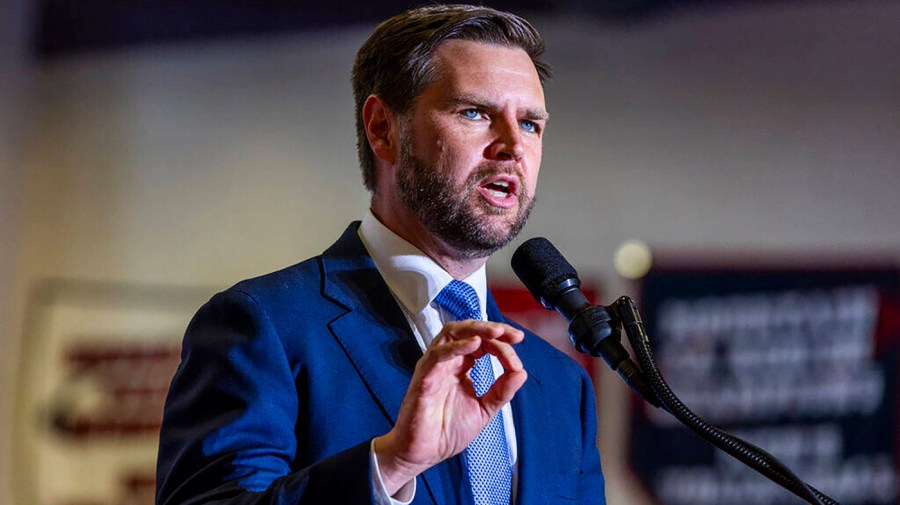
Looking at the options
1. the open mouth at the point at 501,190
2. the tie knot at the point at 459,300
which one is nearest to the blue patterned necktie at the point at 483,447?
the tie knot at the point at 459,300

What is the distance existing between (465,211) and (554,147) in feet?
6.41

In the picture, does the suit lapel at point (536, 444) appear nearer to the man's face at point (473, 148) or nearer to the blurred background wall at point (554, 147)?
the man's face at point (473, 148)

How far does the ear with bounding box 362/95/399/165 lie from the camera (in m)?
1.68

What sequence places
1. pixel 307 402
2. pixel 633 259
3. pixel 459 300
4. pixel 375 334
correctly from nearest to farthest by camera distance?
pixel 307 402
pixel 375 334
pixel 459 300
pixel 633 259

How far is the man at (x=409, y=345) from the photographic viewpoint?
1158 millimetres

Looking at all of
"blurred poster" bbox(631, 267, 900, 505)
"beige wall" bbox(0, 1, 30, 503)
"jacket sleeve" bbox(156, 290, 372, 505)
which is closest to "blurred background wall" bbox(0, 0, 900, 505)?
"beige wall" bbox(0, 1, 30, 503)

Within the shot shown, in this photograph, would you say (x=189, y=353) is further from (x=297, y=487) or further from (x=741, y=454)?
(x=741, y=454)

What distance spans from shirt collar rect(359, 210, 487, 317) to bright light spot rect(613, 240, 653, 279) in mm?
1747

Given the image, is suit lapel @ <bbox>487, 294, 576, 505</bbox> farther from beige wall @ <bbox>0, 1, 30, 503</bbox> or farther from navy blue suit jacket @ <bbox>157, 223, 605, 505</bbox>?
beige wall @ <bbox>0, 1, 30, 503</bbox>

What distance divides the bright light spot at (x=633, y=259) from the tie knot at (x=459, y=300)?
1798 mm

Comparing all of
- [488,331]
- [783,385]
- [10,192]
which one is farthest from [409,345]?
[10,192]

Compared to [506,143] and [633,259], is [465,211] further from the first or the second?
[633,259]

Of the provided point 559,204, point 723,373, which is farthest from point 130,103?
point 723,373

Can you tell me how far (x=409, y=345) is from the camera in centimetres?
148
